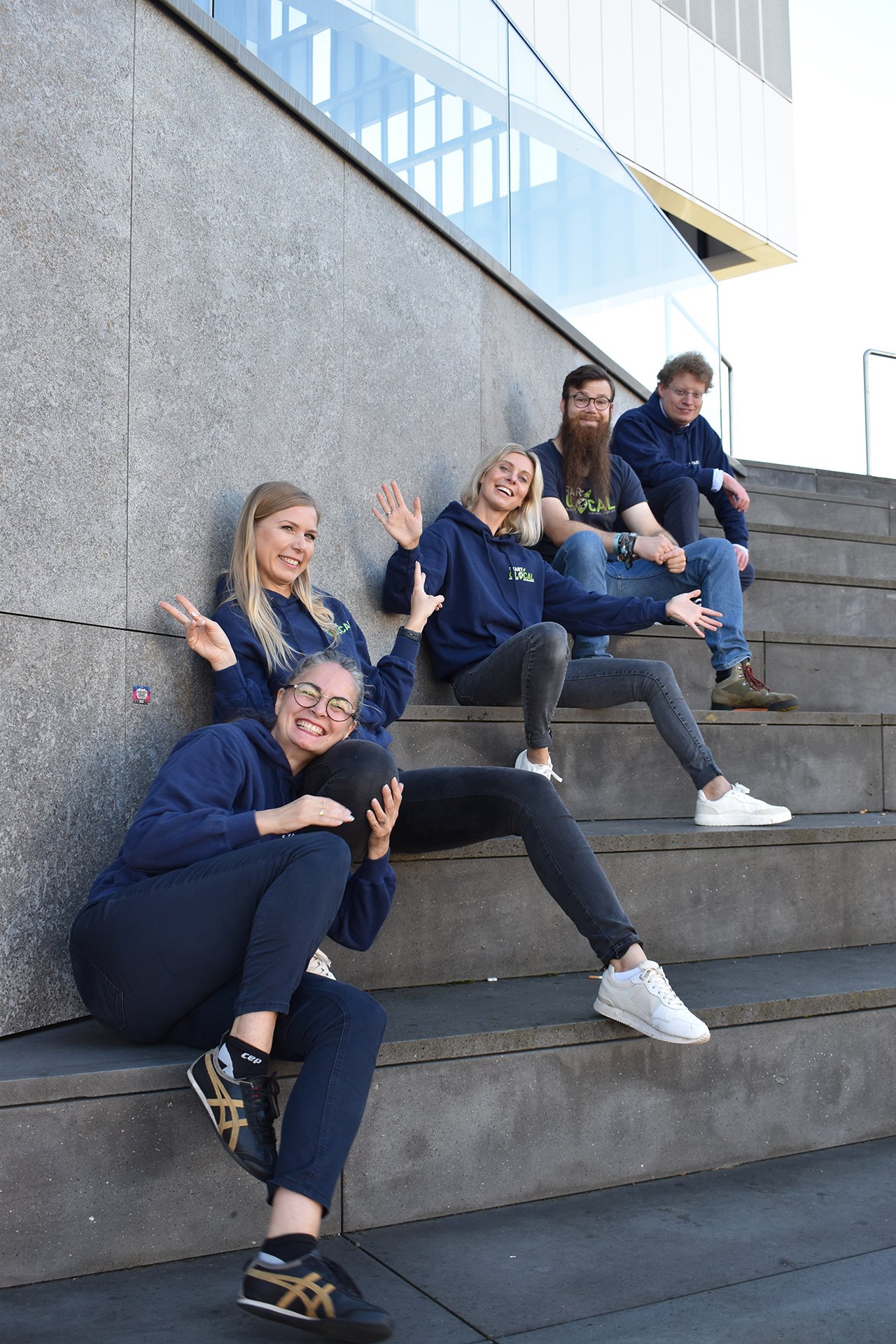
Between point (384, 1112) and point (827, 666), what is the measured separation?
3.00m

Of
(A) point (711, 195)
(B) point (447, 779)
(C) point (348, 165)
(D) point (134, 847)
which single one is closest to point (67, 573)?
(D) point (134, 847)

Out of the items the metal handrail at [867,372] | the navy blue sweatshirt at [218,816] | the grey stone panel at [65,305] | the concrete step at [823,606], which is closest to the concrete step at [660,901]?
the navy blue sweatshirt at [218,816]

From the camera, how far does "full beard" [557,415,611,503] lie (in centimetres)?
466

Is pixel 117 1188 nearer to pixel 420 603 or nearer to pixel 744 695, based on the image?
pixel 420 603

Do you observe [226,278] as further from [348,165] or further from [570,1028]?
[570,1028]

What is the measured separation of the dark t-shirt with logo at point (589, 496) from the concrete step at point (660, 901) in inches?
65.1

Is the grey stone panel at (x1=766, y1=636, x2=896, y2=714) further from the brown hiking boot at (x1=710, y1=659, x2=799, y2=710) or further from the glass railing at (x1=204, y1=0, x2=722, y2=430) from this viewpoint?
the glass railing at (x1=204, y1=0, x2=722, y2=430)

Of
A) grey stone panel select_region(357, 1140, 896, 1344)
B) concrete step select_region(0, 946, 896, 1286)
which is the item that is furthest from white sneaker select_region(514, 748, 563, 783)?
grey stone panel select_region(357, 1140, 896, 1344)

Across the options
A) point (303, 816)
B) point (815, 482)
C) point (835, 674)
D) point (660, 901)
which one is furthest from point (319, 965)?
point (815, 482)

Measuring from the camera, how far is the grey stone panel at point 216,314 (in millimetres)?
2791

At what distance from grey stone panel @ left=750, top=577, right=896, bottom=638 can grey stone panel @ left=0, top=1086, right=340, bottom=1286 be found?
12.3 ft

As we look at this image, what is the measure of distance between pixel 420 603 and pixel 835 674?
1.92m

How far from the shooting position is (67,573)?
2.50m

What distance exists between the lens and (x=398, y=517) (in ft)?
12.1
